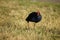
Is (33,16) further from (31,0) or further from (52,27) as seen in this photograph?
(31,0)

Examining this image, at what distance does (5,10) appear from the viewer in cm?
828

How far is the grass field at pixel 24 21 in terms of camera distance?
6.53 m

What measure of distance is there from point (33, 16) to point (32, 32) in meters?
0.70

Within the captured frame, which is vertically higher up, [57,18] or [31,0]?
[31,0]

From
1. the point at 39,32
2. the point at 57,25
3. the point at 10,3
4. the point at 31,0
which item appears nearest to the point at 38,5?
the point at 31,0

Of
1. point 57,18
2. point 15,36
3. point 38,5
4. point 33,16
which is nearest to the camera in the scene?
point 15,36

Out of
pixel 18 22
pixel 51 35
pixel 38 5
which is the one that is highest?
pixel 38 5

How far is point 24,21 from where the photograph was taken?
7371mm

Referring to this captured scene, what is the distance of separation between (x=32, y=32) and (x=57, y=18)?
1.85 meters

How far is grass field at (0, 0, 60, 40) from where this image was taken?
653 centimetres

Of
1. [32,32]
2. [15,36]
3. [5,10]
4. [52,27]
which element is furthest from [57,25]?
[5,10]

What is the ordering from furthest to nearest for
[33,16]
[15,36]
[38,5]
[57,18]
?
[38,5]
[57,18]
[33,16]
[15,36]

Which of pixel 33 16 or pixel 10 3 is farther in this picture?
pixel 10 3

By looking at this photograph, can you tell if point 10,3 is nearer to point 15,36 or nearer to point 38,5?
point 38,5
